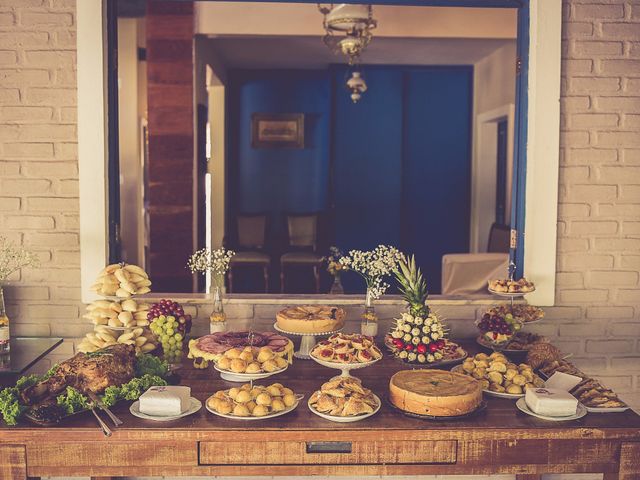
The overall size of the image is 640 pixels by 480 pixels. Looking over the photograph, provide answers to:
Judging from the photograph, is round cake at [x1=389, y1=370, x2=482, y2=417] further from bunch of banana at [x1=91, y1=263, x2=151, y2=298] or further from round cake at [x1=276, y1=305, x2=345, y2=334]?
bunch of banana at [x1=91, y1=263, x2=151, y2=298]

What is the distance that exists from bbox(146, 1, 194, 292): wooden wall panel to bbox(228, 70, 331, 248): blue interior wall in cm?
304

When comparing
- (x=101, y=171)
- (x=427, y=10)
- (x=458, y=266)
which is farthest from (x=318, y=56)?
(x=101, y=171)

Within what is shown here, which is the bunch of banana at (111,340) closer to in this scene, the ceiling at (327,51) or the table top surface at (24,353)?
the table top surface at (24,353)

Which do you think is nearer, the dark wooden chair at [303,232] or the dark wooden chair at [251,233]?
the dark wooden chair at [251,233]

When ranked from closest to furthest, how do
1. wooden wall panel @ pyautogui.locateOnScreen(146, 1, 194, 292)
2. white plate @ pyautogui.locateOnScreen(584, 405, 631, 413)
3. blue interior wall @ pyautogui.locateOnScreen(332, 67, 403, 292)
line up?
1. white plate @ pyautogui.locateOnScreen(584, 405, 631, 413)
2. wooden wall panel @ pyautogui.locateOnScreen(146, 1, 194, 292)
3. blue interior wall @ pyautogui.locateOnScreen(332, 67, 403, 292)

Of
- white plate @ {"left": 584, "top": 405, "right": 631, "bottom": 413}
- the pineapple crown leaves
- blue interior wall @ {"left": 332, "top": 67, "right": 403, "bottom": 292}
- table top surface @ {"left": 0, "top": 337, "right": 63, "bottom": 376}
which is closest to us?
white plate @ {"left": 584, "top": 405, "right": 631, "bottom": 413}

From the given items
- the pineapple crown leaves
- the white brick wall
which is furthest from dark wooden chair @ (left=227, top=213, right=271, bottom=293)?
the pineapple crown leaves

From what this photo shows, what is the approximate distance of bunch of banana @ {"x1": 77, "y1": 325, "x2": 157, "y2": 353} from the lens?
2697 millimetres

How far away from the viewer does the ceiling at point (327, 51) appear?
23.5 ft

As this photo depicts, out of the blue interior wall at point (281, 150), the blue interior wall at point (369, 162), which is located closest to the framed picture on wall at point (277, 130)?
the blue interior wall at point (281, 150)

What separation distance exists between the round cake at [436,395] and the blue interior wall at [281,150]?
264 inches

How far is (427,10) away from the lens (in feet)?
22.4

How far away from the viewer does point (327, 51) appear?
7.80 meters

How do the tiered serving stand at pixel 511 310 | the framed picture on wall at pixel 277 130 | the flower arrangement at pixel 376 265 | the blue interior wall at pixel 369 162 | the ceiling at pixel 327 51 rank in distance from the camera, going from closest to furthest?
the tiered serving stand at pixel 511 310
the flower arrangement at pixel 376 265
the ceiling at pixel 327 51
the blue interior wall at pixel 369 162
the framed picture on wall at pixel 277 130
